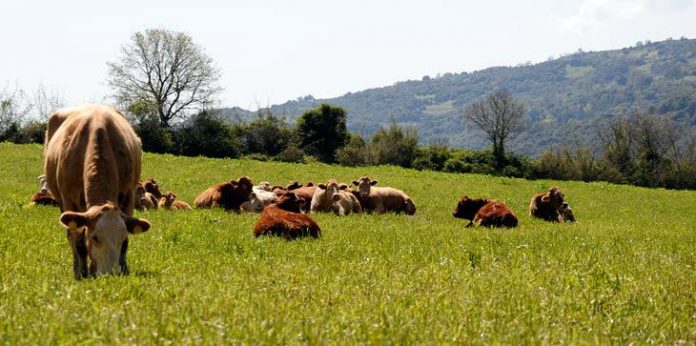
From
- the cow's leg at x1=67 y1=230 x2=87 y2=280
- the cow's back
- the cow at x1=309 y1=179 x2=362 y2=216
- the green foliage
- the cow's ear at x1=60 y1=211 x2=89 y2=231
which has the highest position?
the green foliage

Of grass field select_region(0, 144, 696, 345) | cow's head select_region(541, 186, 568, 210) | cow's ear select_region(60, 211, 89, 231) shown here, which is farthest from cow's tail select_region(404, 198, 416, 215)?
cow's ear select_region(60, 211, 89, 231)

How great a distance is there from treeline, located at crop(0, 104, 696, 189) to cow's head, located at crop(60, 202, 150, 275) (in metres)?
56.5

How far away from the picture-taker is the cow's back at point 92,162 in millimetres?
8633

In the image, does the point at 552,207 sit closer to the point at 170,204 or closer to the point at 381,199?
the point at 381,199

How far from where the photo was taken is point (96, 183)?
28.0ft

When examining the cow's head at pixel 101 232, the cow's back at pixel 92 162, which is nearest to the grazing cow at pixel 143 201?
the cow's back at pixel 92 162

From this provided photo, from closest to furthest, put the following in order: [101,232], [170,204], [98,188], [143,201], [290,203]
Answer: [101,232] → [98,188] → [290,203] → [143,201] → [170,204]

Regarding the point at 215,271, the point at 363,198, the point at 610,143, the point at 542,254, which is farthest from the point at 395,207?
the point at 610,143

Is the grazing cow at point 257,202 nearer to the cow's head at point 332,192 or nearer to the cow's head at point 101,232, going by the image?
the cow's head at point 332,192

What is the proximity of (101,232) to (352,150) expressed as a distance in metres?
63.3

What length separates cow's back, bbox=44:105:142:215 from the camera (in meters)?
8.63

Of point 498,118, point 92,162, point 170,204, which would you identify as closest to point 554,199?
point 170,204

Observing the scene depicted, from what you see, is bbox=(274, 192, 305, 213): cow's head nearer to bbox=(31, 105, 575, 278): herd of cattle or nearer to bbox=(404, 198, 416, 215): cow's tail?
bbox=(31, 105, 575, 278): herd of cattle

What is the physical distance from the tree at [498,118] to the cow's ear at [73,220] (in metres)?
80.3
